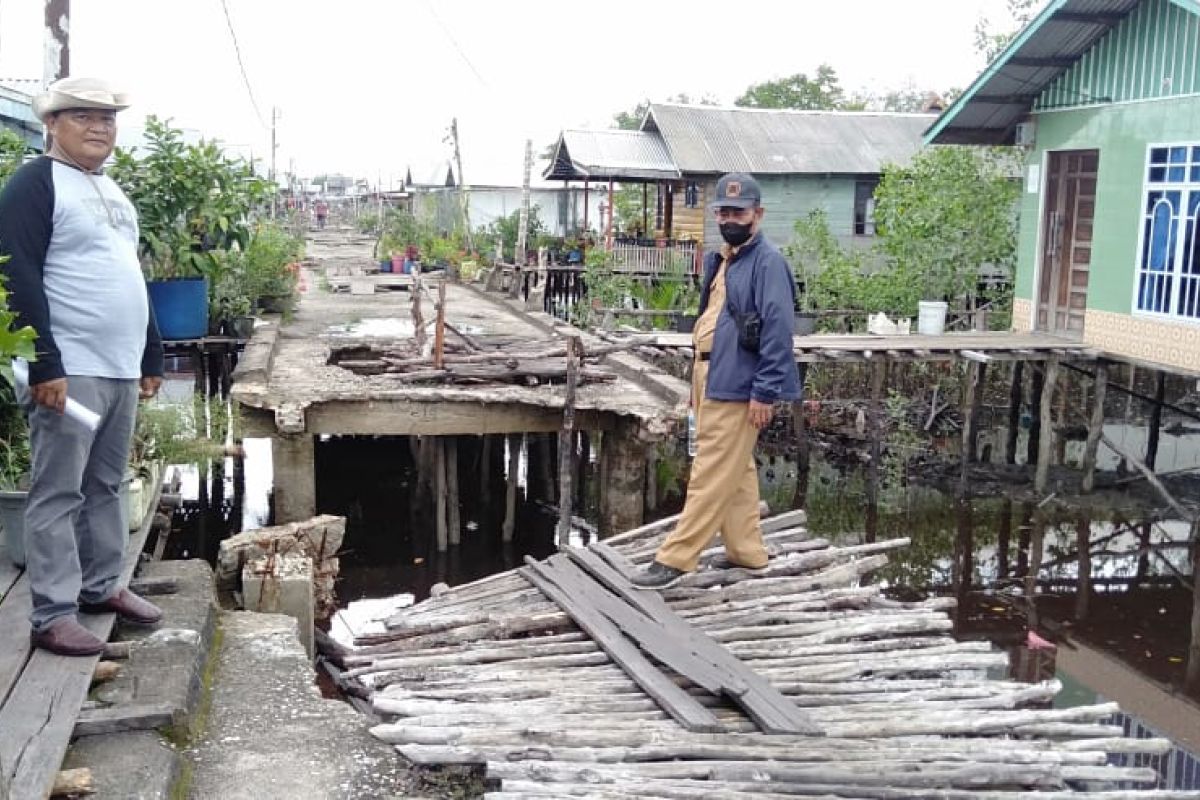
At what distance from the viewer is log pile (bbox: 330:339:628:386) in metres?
11.9

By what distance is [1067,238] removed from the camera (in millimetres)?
14906

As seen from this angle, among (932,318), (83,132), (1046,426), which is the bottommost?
(1046,426)

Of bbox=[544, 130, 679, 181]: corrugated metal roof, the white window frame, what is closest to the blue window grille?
the white window frame

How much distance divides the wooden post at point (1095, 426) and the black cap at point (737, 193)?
9.86m

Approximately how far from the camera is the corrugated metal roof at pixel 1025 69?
1277cm

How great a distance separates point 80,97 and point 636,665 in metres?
2.91

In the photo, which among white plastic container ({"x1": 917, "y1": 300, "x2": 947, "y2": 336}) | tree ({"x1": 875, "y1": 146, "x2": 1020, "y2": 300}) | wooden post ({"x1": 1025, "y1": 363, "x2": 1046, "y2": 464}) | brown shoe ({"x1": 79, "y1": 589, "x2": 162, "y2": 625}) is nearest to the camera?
brown shoe ({"x1": 79, "y1": 589, "x2": 162, "y2": 625})

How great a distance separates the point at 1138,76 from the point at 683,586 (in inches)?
391

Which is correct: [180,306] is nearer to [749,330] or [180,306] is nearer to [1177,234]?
[749,330]

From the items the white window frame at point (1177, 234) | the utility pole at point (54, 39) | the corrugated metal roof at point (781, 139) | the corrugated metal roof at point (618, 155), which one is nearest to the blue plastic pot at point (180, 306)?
the utility pole at point (54, 39)

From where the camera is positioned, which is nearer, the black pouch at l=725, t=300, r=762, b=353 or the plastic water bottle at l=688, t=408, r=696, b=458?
the black pouch at l=725, t=300, r=762, b=353

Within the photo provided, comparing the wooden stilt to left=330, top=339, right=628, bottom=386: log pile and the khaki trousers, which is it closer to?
left=330, top=339, right=628, bottom=386: log pile

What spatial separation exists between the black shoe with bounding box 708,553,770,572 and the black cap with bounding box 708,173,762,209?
1744 millimetres

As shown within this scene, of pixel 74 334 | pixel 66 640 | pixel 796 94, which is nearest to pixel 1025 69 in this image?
pixel 74 334
